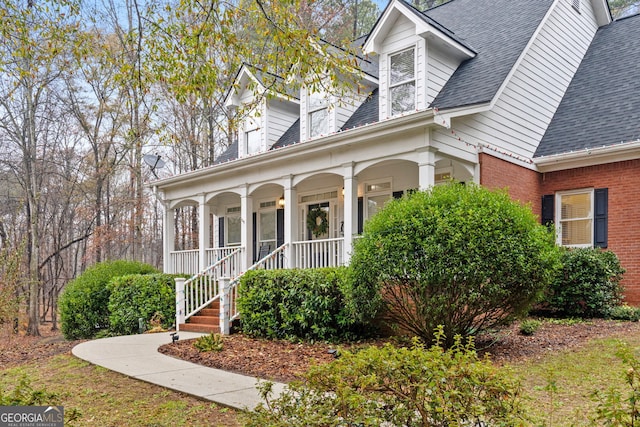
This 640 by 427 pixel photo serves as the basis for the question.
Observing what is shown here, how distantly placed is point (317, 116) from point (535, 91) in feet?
17.3

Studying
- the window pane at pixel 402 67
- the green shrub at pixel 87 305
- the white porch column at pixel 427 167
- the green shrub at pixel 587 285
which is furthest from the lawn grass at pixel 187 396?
the window pane at pixel 402 67

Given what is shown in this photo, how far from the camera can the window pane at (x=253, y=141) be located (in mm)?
14508

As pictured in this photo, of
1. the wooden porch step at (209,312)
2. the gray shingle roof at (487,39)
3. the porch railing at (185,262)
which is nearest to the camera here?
the gray shingle roof at (487,39)

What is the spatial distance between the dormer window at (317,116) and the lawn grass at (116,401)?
769 cm

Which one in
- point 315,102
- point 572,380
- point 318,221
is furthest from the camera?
point 318,221

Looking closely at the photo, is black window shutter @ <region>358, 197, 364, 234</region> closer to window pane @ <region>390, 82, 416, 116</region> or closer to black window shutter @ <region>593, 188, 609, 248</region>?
window pane @ <region>390, 82, 416, 116</region>

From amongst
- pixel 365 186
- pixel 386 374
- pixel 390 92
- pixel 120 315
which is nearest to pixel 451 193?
pixel 386 374

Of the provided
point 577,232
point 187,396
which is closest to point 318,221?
point 577,232

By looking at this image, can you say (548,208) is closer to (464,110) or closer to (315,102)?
(464,110)

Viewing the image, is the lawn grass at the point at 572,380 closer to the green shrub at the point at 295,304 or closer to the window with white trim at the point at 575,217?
the green shrub at the point at 295,304

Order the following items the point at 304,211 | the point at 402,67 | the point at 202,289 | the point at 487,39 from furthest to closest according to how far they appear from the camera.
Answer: the point at 304,211
the point at 487,39
the point at 202,289
the point at 402,67

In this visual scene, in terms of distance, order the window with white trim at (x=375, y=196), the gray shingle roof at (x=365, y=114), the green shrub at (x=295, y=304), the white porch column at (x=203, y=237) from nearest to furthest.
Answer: the green shrub at (x=295, y=304) → the gray shingle roof at (x=365, y=114) → the window with white trim at (x=375, y=196) → the white porch column at (x=203, y=237)

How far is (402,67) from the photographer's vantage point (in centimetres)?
1103

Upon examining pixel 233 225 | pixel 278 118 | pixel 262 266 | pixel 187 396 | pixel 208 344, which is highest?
pixel 278 118
